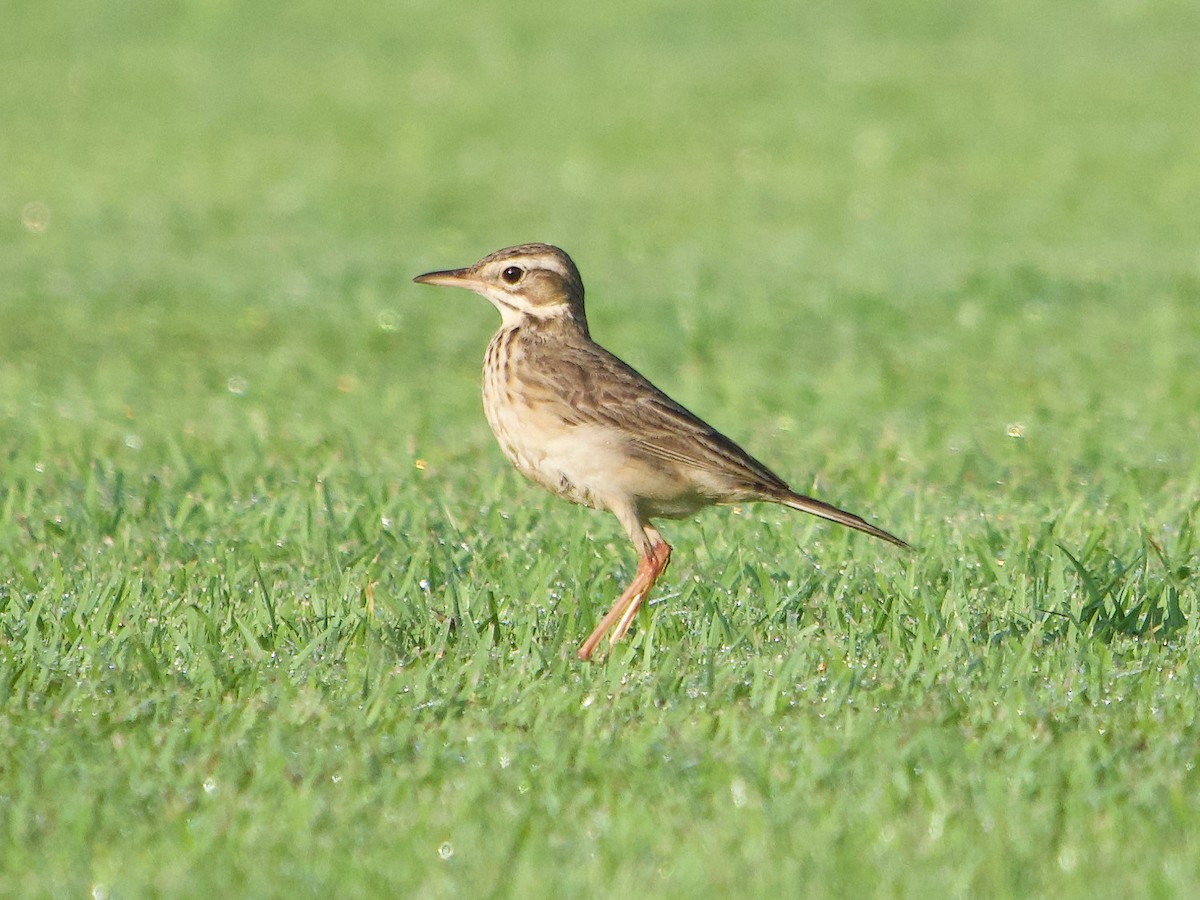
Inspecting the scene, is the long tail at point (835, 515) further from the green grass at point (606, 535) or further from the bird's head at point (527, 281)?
the bird's head at point (527, 281)

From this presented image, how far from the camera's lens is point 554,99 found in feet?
79.8

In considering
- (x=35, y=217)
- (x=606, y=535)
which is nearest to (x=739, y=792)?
(x=606, y=535)

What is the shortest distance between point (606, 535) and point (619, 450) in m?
1.45

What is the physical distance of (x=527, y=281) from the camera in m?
6.66

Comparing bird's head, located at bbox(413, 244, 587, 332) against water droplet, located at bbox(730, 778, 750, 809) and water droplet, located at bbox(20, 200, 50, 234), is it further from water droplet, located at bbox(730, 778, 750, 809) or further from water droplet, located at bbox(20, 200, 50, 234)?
water droplet, located at bbox(20, 200, 50, 234)

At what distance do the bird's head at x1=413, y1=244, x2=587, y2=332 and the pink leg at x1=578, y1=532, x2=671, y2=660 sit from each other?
921 millimetres

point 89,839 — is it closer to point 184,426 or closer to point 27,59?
point 184,426

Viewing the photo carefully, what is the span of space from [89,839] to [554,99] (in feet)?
67.7

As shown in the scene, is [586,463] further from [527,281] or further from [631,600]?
[527,281]

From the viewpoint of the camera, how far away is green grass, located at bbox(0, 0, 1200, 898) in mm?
4457

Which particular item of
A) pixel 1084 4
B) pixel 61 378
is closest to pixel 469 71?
pixel 1084 4

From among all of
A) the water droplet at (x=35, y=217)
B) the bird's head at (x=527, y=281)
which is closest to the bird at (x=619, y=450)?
the bird's head at (x=527, y=281)

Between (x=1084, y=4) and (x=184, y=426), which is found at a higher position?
(x=1084, y=4)

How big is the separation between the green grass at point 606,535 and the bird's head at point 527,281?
893 mm
